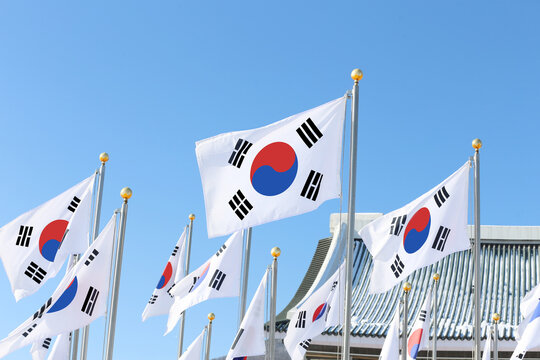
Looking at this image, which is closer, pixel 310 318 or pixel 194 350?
pixel 310 318

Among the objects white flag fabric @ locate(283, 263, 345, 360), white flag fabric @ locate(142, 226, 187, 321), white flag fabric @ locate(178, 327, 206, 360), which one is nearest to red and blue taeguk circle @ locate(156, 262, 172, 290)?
white flag fabric @ locate(142, 226, 187, 321)

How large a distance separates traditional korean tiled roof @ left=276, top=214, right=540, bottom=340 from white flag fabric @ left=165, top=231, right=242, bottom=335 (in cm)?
989

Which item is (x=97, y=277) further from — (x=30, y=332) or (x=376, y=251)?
(x=376, y=251)

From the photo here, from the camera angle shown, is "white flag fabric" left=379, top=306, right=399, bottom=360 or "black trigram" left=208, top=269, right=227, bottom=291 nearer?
"black trigram" left=208, top=269, right=227, bottom=291

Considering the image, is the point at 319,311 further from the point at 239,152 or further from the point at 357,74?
the point at 357,74

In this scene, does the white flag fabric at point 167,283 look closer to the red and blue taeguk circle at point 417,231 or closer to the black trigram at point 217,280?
the black trigram at point 217,280

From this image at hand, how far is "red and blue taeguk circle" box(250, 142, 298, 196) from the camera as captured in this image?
9203 mm

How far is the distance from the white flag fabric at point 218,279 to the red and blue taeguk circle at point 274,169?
4.09 meters

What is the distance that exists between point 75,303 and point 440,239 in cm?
440

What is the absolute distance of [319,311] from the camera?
14.0m

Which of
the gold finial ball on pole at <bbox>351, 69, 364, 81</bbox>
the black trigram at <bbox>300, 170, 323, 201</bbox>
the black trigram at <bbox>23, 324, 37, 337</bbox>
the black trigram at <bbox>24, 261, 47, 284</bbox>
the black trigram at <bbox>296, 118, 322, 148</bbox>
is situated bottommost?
the black trigram at <bbox>23, 324, 37, 337</bbox>

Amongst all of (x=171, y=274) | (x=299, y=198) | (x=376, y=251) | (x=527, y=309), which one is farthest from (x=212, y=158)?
(x=171, y=274)

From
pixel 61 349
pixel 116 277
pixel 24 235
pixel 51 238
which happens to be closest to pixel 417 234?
pixel 116 277

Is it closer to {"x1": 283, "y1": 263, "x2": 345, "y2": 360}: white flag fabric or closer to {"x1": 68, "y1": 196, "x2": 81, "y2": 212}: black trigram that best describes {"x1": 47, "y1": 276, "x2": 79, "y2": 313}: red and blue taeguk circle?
{"x1": 68, "y1": 196, "x2": 81, "y2": 212}: black trigram
